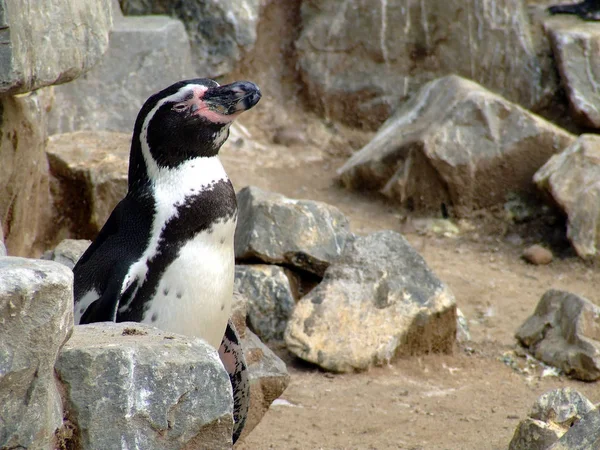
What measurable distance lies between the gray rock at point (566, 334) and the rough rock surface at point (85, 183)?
1.97 metres

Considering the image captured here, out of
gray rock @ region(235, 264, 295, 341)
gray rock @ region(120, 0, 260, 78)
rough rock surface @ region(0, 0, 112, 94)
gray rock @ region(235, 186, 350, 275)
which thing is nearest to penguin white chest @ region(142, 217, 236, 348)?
rough rock surface @ region(0, 0, 112, 94)

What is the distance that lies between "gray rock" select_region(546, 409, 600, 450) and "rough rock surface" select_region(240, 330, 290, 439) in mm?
1332

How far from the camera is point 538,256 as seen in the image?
5973 mm

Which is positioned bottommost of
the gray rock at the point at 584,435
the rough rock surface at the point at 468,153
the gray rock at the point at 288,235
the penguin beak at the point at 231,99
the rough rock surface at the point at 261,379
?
the rough rock surface at the point at 468,153

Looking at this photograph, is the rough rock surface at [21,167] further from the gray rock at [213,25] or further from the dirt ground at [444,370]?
the gray rock at [213,25]

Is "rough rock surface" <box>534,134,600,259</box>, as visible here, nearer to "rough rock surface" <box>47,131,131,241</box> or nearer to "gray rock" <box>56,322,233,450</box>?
"rough rock surface" <box>47,131,131,241</box>

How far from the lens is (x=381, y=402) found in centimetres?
405

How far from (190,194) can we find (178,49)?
4.14m

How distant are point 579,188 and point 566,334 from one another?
159 centimetres

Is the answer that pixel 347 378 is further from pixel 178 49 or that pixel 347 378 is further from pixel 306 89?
pixel 306 89

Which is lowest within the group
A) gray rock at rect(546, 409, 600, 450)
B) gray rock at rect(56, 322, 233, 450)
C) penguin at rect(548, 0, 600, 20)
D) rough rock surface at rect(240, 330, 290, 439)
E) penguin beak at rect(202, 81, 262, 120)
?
rough rock surface at rect(240, 330, 290, 439)

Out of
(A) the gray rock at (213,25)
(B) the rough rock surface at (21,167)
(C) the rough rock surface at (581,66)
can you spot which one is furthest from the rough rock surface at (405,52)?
(B) the rough rock surface at (21,167)

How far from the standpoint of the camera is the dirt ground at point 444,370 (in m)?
3.66

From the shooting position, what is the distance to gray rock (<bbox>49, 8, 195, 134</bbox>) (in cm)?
633
